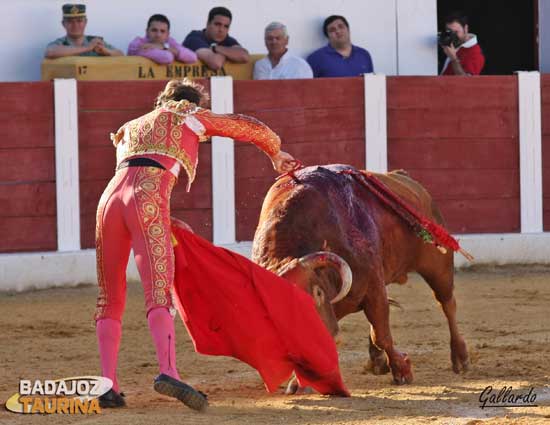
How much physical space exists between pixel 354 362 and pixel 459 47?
429cm

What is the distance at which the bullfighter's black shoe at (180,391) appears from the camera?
4332 millimetres

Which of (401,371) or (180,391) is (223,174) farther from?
(180,391)

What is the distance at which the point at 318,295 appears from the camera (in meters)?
4.84

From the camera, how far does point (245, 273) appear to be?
15.8ft

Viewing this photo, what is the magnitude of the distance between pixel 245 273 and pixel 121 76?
3.99 m

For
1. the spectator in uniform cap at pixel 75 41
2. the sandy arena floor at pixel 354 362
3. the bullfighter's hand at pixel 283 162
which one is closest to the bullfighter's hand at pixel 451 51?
the sandy arena floor at pixel 354 362

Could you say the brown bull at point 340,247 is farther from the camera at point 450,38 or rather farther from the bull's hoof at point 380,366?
the camera at point 450,38

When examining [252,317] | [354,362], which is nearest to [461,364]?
[354,362]

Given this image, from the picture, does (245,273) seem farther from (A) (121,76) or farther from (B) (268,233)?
(A) (121,76)

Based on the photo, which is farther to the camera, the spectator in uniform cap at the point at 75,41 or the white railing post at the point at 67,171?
the spectator in uniform cap at the point at 75,41

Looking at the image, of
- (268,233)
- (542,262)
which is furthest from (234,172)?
(268,233)

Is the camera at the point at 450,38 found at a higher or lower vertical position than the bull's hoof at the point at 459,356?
higher

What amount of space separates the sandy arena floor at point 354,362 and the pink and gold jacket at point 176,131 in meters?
0.86

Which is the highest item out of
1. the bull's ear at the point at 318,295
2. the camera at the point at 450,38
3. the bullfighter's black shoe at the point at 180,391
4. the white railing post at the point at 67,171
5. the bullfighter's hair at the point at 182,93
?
the camera at the point at 450,38
